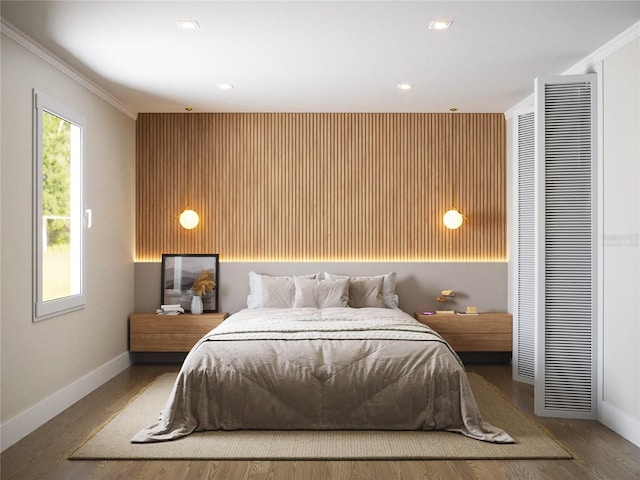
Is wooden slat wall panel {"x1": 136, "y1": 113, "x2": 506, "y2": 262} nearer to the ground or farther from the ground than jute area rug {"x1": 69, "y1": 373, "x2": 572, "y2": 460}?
farther from the ground

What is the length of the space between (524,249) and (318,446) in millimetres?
2946

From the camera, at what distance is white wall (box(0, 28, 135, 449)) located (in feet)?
12.3

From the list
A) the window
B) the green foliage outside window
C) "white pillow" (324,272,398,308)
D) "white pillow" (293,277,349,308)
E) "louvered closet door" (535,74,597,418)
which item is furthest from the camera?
"white pillow" (324,272,398,308)

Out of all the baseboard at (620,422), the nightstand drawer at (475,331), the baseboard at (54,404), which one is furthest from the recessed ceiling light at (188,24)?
the baseboard at (620,422)

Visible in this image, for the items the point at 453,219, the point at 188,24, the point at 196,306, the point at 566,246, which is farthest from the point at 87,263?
the point at 566,246

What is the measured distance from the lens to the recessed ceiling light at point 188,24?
3654mm

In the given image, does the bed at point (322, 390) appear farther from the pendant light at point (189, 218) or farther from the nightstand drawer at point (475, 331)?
the pendant light at point (189, 218)

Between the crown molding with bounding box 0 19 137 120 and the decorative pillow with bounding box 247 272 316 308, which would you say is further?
the decorative pillow with bounding box 247 272 316 308

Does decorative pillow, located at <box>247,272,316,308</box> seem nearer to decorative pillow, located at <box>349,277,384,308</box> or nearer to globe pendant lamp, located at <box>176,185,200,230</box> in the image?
decorative pillow, located at <box>349,277,384,308</box>

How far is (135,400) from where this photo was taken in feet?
15.4

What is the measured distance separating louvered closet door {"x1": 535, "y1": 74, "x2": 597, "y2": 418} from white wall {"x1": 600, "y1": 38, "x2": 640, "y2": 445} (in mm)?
117

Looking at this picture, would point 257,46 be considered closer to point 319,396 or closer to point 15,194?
point 15,194

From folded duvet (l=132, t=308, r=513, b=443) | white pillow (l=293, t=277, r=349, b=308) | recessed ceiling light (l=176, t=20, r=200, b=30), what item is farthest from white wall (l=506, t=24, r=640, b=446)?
recessed ceiling light (l=176, t=20, r=200, b=30)

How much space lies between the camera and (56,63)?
4.39 metres
